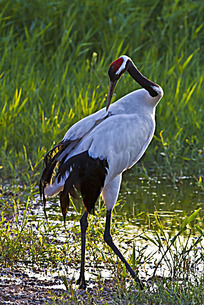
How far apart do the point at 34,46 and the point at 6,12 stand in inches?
32.8

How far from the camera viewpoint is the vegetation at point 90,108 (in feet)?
12.8

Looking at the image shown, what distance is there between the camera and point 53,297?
11.5 feet

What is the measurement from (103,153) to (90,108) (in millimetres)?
2093

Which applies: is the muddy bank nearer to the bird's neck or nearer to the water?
the water

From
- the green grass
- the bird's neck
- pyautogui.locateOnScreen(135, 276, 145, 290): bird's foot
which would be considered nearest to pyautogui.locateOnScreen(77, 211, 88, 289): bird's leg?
pyautogui.locateOnScreen(135, 276, 145, 290): bird's foot

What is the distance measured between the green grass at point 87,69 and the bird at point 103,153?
103cm

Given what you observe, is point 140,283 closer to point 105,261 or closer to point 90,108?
point 105,261

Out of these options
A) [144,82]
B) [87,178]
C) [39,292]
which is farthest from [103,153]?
[39,292]

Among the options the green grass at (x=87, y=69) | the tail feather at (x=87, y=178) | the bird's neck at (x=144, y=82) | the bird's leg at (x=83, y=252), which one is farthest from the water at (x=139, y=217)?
the bird's neck at (x=144, y=82)

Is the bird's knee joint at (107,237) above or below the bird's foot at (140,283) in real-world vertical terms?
above

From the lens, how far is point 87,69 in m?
7.06

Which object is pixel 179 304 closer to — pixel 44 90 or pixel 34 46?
pixel 44 90

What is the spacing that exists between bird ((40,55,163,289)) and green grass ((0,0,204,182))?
1.03 metres

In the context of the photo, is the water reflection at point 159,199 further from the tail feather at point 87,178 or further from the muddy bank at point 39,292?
the muddy bank at point 39,292
